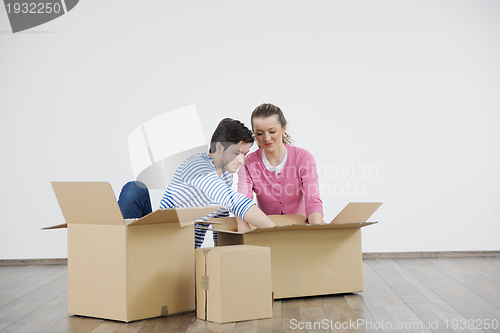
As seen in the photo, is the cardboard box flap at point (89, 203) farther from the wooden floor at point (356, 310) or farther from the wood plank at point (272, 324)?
the wood plank at point (272, 324)

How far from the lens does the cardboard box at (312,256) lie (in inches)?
63.7

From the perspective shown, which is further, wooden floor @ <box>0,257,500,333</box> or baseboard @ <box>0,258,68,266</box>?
baseboard @ <box>0,258,68,266</box>

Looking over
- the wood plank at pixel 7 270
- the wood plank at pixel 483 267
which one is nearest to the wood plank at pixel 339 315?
the wood plank at pixel 483 267

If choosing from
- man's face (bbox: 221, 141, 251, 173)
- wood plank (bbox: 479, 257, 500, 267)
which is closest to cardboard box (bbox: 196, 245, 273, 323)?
man's face (bbox: 221, 141, 251, 173)

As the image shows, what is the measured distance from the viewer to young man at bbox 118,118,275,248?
62.7 inches

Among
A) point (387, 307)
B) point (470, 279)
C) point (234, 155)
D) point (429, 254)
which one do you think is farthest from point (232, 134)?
point (429, 254)

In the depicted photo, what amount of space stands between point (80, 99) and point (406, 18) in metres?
2.22

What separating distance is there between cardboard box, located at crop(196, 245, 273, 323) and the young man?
24 centimetres

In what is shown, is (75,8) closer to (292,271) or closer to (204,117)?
(204,117)

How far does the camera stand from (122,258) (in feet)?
4.42

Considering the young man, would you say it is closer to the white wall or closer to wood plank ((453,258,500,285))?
the white wall

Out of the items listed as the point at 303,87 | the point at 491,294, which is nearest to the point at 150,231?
the point at 491,294

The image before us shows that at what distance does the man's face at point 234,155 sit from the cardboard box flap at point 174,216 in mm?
370

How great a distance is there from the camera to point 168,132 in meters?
2.74
